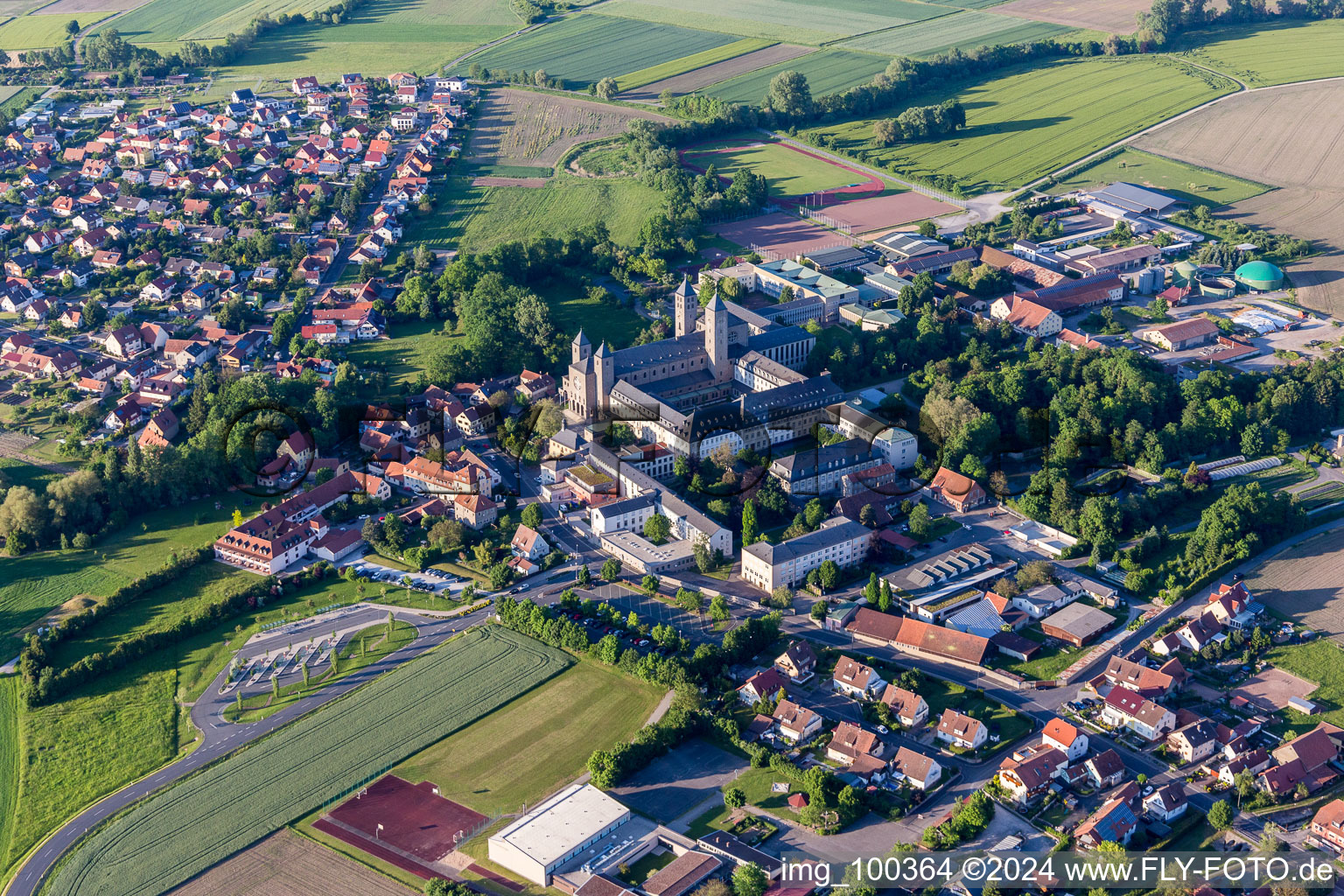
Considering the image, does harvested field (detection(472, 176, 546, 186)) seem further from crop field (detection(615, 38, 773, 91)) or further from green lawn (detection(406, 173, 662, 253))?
crop field (detection(615, 38, 773, 91))

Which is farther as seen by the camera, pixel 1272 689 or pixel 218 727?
pixel 1272 689

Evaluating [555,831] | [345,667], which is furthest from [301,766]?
[555,831]

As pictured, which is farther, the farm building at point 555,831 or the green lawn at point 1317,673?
the green lawn at point 1317,673

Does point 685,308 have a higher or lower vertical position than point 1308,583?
higher

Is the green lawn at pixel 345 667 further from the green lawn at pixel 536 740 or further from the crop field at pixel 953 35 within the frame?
the crop field at pixel 953 35

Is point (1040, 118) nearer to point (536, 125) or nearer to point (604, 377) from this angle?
point (536, 125)

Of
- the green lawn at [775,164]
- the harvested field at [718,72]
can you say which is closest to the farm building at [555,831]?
the green lawn at [775,164]
